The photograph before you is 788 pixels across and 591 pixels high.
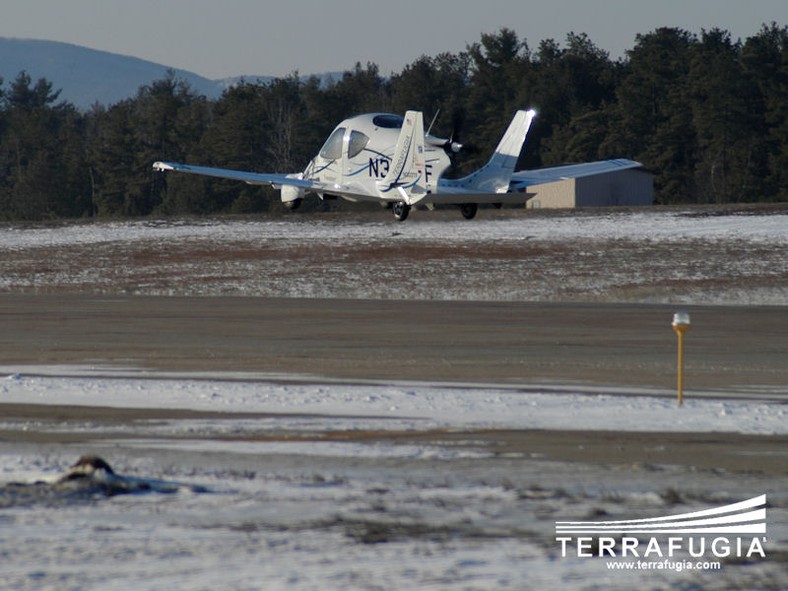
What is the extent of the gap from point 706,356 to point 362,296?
61.9 feet

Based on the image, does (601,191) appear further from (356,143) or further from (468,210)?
(356,143)

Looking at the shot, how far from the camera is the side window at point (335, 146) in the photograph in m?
46.2

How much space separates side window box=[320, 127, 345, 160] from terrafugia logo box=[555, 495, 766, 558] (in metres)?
36.7

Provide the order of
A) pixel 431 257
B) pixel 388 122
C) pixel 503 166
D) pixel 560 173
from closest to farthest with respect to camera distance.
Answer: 1. pixel 503 166
2. pixel 388 122
3. pixel 431 257
4. pixel 560 173

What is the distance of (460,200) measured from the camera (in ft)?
146

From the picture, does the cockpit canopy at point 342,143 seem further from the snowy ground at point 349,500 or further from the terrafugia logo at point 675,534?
the terrafugia logo at point 675,534

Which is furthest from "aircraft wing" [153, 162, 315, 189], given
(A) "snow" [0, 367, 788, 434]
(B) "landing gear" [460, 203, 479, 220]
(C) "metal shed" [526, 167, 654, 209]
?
(C) "metal shed" [526, 167, 654, 209]

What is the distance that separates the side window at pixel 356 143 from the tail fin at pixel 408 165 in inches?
60.6

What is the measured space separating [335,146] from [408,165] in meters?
4.07

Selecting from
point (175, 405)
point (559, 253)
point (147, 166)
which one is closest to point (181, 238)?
point (559, 253)

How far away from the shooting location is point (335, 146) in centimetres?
4644

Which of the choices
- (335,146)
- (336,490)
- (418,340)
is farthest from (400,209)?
(336,490)

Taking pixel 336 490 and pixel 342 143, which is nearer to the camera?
pixel 336 490

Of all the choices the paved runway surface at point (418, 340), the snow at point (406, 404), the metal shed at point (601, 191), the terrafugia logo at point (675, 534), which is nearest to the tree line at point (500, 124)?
the metal shed at point (601, 191)
